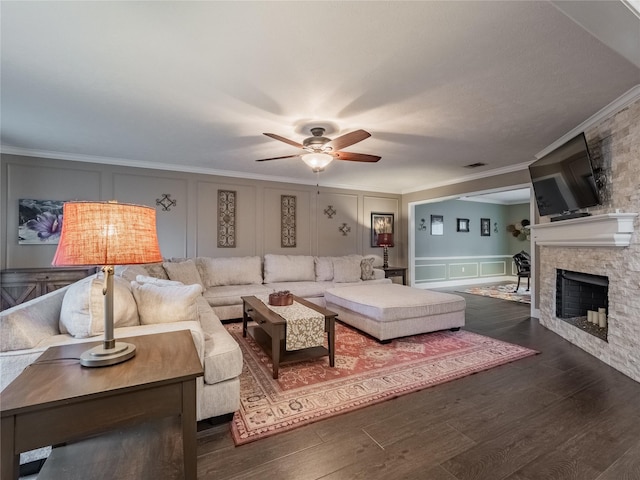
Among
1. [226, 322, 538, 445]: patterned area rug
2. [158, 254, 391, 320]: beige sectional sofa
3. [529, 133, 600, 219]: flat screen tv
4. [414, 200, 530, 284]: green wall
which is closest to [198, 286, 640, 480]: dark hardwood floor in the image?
[226, 322, 538, 445]: patterned area rug

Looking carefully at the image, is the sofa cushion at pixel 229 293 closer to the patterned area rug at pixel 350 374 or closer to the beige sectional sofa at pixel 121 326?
the patterned area rug at pixel 350 374

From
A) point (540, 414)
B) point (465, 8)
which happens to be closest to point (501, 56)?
point (465, 8)

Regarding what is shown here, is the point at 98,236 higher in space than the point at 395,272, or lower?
higher

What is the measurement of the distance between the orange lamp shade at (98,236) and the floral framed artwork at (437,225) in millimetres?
7413

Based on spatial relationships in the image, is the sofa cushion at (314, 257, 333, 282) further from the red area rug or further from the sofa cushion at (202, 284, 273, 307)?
the red area rug

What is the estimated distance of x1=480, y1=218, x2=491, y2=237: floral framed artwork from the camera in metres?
8.60

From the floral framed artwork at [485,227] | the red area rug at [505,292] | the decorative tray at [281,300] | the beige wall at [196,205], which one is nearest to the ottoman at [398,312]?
the decorative tray at [281,300]

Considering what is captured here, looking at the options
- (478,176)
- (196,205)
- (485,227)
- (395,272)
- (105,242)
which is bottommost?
(395,272)

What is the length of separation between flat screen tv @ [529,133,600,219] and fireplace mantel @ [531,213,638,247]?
0.18m

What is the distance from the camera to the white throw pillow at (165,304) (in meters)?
1.94

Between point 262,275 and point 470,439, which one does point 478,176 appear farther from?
point 470,439

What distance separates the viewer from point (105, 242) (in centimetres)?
121

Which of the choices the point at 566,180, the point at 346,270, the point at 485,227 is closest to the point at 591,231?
the point at 566,180

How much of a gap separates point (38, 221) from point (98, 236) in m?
4.19
